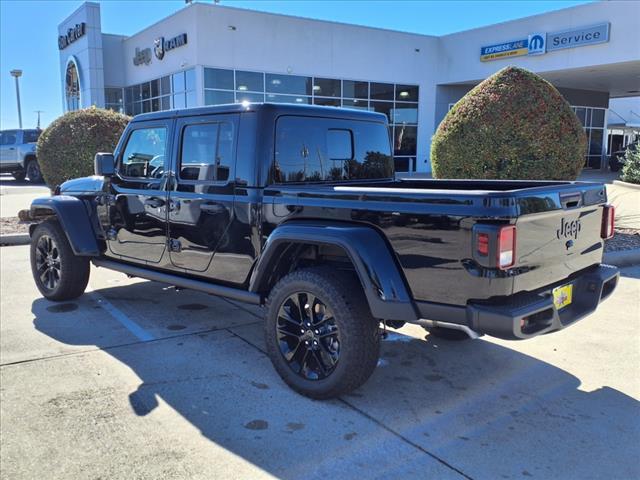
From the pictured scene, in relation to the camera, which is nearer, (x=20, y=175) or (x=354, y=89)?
(x=354, y=89)

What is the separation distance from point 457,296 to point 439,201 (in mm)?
→ 516

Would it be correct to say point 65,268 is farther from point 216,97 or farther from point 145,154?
point 216,97

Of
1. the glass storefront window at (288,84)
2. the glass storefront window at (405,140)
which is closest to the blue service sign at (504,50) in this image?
the glass storefront window at (405,140)

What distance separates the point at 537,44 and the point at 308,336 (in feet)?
68.4

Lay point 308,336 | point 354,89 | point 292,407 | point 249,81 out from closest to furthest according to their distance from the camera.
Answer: point 292,407
point 308,336
point 249,81
point 354,89

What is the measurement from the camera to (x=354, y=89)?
911 inches

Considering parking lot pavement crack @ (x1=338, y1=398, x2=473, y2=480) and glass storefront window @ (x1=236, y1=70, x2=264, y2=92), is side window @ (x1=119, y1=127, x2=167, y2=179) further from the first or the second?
glass storefront window @ (x1=236, y1=70, x2=264, y2=92)

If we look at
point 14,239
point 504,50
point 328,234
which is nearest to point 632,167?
point 504,50

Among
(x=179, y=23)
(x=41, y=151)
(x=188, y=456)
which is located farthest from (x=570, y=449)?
(x=179, y=23)

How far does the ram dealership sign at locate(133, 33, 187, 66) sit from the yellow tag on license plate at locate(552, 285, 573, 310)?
19106mm

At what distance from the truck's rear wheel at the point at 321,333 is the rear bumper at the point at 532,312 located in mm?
Answer: 699

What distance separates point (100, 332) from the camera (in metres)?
4.80

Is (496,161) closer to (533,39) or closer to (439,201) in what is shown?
(439,201)

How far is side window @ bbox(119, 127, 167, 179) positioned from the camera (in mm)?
4645
